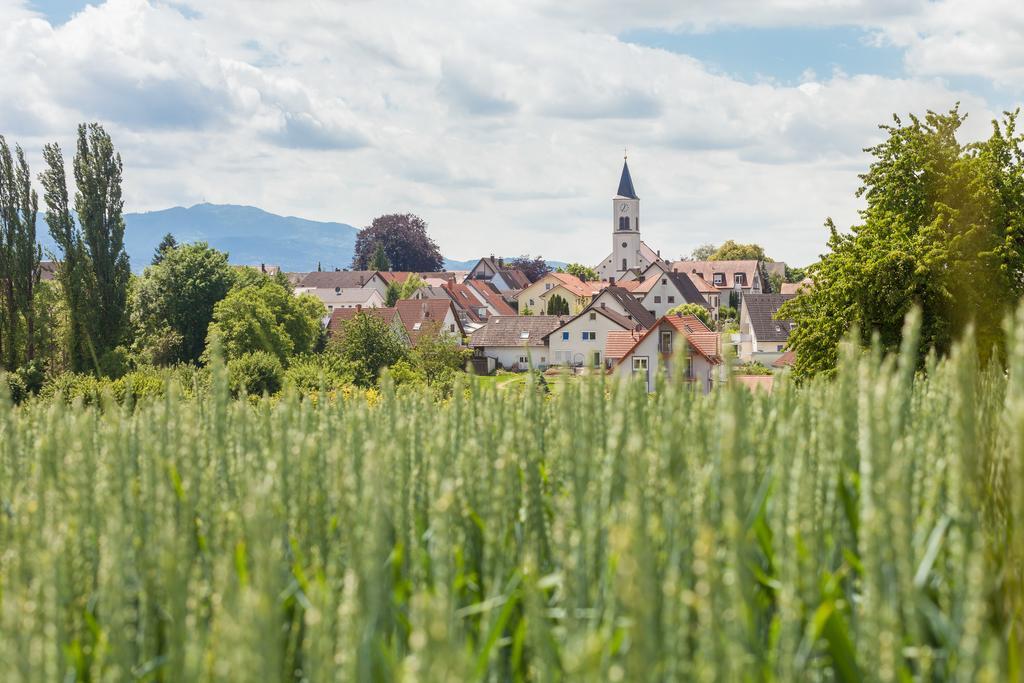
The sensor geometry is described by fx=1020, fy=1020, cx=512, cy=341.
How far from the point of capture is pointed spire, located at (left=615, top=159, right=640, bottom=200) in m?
153

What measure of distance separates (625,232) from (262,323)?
10002cm

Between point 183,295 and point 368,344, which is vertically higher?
point 183,295

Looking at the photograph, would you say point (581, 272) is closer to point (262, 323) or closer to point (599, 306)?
point (599, 306)

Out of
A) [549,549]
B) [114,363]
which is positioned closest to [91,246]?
[114,363]

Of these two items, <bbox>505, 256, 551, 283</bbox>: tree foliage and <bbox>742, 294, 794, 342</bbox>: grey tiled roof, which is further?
<bbox>505, 256, 551, 283</bbox>: tree foliage

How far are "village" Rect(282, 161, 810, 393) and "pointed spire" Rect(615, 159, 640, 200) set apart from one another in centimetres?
15

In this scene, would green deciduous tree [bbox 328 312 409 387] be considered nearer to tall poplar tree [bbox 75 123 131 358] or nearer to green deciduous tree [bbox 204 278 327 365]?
green deciduous tree [bbox 204 278 327 365]

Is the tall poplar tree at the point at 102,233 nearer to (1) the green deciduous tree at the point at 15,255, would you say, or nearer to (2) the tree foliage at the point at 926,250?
(1) the green deciduous tree at the point at 15,255

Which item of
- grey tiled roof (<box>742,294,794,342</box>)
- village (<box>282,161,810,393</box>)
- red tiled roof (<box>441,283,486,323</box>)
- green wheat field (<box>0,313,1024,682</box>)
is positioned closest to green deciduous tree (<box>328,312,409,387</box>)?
village (<box>282,161,810,393</box>)

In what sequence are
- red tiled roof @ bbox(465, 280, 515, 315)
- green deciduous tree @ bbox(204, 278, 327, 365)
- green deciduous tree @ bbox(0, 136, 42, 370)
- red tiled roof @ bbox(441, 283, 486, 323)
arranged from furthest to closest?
red tiled roof @ bbox(465, 280, 515, 315) < red tiled roof @ bbox(441, 283, 486, 323) < green deciduous tree @ bbox(204, 278, 327, 365) < green deciduous tree @ bbox(0, 136, 42, 370)

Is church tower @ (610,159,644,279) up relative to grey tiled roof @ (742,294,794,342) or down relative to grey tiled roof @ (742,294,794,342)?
up

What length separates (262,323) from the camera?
2195 inches

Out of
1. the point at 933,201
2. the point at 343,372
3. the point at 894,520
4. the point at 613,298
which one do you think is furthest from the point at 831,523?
the point at 613,298

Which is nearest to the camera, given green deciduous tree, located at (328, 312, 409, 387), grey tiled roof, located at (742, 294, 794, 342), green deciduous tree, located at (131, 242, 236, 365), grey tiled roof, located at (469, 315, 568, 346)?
green deciduous tree, located at (328, 312, 409, 387)
